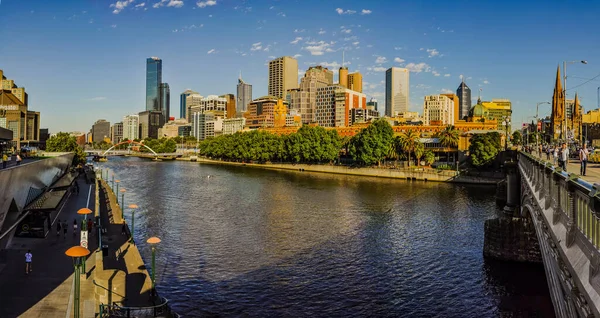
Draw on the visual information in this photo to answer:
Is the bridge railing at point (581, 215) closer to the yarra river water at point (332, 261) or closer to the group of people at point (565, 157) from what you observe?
the group of people at point (565, 157)

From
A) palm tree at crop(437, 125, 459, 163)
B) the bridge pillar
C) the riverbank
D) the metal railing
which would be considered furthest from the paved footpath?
palm tree at crop(437, 125, 459, 163)

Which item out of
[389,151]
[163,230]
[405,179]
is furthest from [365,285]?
[389,151]

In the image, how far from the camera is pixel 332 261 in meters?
39.0

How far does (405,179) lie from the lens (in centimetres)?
11644

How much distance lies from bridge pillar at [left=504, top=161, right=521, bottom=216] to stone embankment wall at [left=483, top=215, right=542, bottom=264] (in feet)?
4.70

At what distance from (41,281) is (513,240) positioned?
3542 centimetres

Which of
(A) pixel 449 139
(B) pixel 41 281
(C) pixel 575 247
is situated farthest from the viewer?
(A) pixel 449 139

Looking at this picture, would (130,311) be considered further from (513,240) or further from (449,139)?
(449,139)

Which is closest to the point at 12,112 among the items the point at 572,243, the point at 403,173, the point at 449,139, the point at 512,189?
the point at 403,173

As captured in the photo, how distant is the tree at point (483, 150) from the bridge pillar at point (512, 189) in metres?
70.4

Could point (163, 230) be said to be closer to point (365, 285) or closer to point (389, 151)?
point (365, 285)

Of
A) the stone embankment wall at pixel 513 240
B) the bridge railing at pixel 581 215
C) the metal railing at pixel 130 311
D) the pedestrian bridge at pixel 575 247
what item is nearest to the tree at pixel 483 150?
the stone embankment wall at pixel 513 240

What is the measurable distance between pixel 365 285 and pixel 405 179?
86780 mm

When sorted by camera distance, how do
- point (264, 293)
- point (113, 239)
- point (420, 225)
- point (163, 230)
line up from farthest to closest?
1. point (420, 225)
2. point (163, 230)
3. point (113, 239)
4. point (264, 293)
